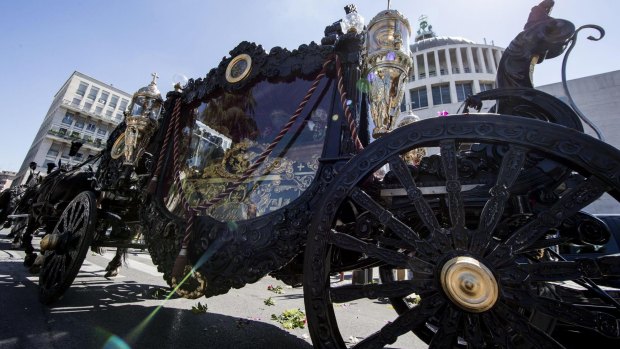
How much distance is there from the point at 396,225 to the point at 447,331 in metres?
0.59

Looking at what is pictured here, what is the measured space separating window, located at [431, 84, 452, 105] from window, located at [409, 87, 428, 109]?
1.03 m

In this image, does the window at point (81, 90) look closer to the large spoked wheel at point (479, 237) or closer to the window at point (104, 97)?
the window at point (104, 97)

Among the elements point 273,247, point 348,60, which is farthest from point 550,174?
point 273,247

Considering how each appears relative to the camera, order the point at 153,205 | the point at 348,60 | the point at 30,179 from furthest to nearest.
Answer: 1. the point at 30,179
2. the point at 153,205
3. the point at 348,60

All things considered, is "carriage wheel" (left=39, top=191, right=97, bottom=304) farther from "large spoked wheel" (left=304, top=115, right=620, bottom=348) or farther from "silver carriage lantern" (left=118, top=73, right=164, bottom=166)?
"large spoked wheel" (left=304, top=115, right=620, bottom=348)

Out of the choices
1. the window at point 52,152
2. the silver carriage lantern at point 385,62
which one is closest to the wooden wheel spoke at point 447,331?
the silver carriage lantern at point 385,62

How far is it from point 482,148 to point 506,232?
23.9 inches

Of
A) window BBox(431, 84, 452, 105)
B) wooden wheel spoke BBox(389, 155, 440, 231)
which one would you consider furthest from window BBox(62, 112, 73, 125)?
wooden wheel spoke BBox(389, 155, 440, 231)

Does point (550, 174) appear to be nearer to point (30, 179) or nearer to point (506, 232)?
point (506, 232)

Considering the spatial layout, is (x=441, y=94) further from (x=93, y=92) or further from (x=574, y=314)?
(x=93, y=92)

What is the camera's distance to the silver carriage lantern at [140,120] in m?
4.09

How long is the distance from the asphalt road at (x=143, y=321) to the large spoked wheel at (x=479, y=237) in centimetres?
154

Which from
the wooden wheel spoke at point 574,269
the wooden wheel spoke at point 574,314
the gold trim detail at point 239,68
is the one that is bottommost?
the wooden wheel spoke at point 574,314

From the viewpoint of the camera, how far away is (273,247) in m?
2.21
